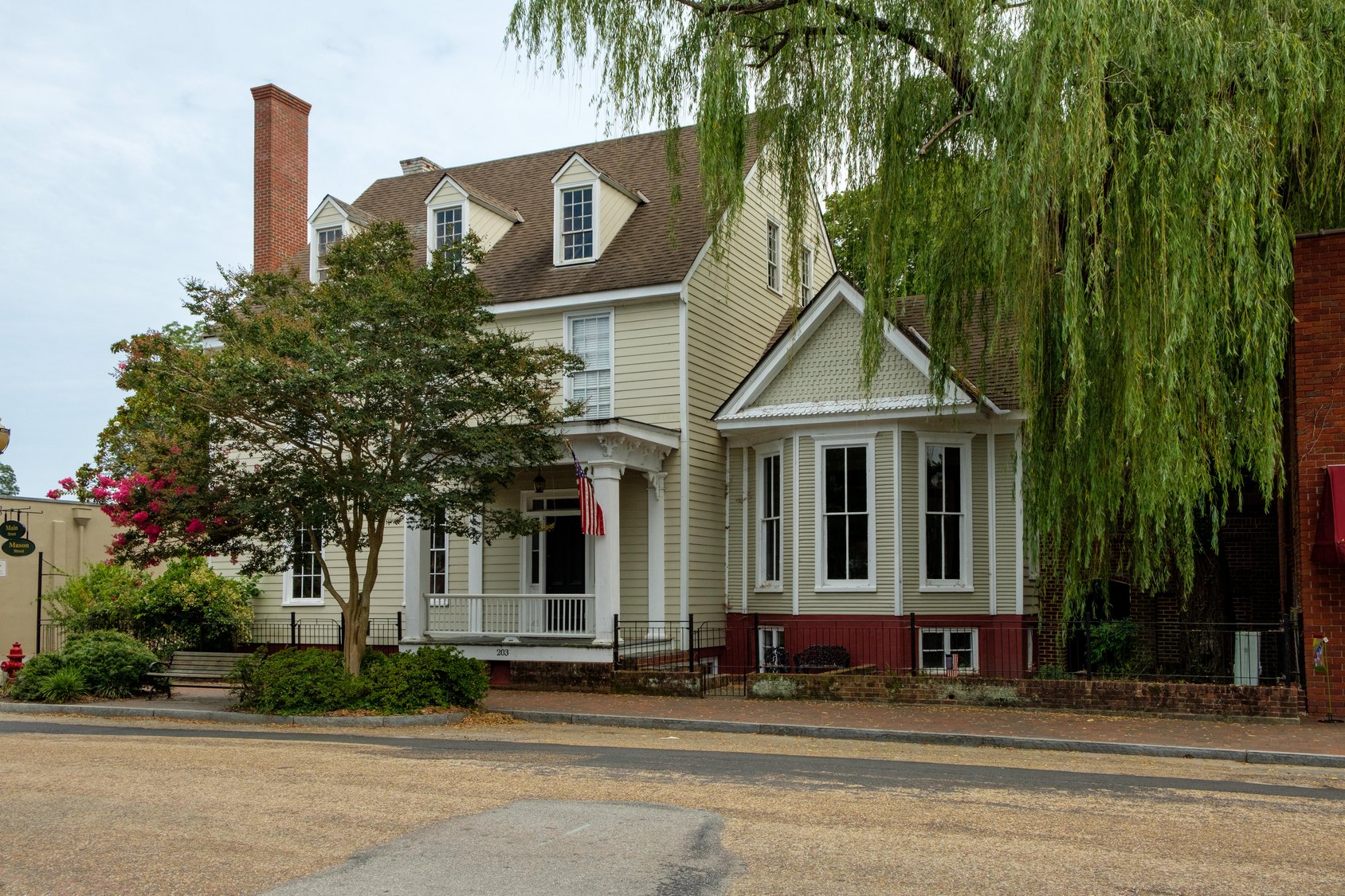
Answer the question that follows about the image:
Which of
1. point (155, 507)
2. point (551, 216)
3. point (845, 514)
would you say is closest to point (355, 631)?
point (155, 507)

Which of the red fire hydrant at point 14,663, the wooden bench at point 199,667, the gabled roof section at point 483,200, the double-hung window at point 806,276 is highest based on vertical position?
the gabled roof section at point 483,200

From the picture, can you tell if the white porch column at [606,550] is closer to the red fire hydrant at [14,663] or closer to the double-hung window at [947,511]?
the double-hung window at [947,511]

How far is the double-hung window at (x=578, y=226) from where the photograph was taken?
23.4 metres

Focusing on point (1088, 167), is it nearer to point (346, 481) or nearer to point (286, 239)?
point (346, 481)

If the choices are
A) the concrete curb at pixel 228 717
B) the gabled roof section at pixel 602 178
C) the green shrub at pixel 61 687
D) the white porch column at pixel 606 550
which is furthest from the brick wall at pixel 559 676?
the gabled roof section at pixel 602 178

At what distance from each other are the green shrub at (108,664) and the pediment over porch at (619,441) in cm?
761

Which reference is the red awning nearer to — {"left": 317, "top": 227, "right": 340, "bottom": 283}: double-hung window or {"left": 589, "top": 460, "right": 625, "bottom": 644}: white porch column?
{"left": 589, "top": 460, "right": 625, "bottom": 644}: white porch column

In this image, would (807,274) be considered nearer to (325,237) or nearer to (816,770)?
(325,237)

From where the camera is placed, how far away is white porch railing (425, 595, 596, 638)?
2095cm

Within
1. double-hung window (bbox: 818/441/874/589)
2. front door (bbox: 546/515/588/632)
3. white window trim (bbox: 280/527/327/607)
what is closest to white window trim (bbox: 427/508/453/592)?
front door (bbox: 546/515/588/632)

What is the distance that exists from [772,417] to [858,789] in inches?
458

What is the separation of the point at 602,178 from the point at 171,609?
40.1 ft

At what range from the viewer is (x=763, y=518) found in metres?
22.1

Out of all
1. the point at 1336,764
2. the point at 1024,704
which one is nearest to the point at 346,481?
the point at 1024,704
